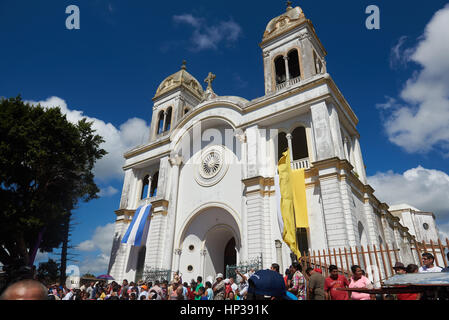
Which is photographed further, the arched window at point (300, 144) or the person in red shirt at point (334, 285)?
the arched window at point (300, 144)

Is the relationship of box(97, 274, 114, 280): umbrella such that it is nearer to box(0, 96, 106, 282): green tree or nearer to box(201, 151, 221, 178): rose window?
box(0, 96, 106, 282): green tree

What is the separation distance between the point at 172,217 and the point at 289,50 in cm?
1426

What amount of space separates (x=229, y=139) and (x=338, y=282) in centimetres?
1377

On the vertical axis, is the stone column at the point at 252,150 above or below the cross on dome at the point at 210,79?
below

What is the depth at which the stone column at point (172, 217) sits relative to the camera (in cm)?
1738

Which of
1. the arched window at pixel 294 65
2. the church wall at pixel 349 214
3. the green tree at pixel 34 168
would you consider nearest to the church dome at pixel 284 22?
the arched window at pixel 294 65

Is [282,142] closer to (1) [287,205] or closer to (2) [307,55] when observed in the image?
(1) [287,205]

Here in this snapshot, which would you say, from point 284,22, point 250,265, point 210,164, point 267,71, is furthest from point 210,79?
point 250,265

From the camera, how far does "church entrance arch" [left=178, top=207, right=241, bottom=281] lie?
17.3 metres

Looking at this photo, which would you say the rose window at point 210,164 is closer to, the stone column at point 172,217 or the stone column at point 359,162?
the stone column at point 172,217

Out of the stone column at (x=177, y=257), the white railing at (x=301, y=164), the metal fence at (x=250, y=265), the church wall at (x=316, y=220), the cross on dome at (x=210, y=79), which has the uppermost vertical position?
the cross on dome at (x=210, y=79)

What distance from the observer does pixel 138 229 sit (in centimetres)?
1858
